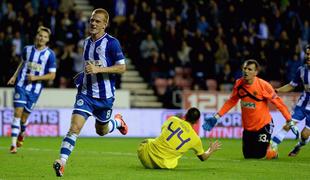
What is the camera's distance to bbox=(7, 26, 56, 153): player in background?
52.2 ft

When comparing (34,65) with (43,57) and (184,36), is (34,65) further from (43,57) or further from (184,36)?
(184,36)

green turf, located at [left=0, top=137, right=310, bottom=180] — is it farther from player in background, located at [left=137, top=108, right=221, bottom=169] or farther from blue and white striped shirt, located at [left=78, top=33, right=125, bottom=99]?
blue and white striped shirt, located at [left=78, top=33, right=125, bottom=99]

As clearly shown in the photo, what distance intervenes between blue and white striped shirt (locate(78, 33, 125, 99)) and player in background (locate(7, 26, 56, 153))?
4.31m

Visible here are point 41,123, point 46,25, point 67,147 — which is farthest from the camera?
point 46,25

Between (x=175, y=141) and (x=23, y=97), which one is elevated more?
(x=23, y=97)

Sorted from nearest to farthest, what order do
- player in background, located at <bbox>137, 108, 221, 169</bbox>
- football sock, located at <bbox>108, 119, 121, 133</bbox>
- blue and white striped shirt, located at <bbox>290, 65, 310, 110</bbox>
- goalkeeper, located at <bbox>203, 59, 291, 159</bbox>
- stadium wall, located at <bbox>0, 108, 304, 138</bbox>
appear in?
player in background, located at <bbox>137, 108, 221, 169</bbox>, football sock, located at <bbox>108, 119, 121, 133</bbox>, goalkeeper, located at <bbox>203, 59, 291, 159</bbox>, blue and white striped shirt, located at <bbox>290, 65, 310, 110</bbox>, stadium wall, located at <bbox>0, 108, 304, 138</bbox>

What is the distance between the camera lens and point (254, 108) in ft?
49.9

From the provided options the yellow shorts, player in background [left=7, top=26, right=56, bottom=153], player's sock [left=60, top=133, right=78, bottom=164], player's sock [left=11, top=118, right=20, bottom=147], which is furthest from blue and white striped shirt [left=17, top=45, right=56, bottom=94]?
player's sock [left=60, top=133, right=78, bottom=164]

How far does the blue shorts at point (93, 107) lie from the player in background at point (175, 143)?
878mm

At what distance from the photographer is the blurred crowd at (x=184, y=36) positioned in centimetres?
2591

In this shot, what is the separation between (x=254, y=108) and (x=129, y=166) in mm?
3171

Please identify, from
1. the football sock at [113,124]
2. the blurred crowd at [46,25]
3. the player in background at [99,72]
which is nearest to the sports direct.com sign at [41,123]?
the blurred crowd at [46,25]

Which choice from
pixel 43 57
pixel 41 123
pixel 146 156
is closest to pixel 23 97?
pixel 43 57

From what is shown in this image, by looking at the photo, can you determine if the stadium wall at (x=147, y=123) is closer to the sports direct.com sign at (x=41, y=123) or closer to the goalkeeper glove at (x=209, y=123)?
the sports direct.com sign at (x=41, y=123)
